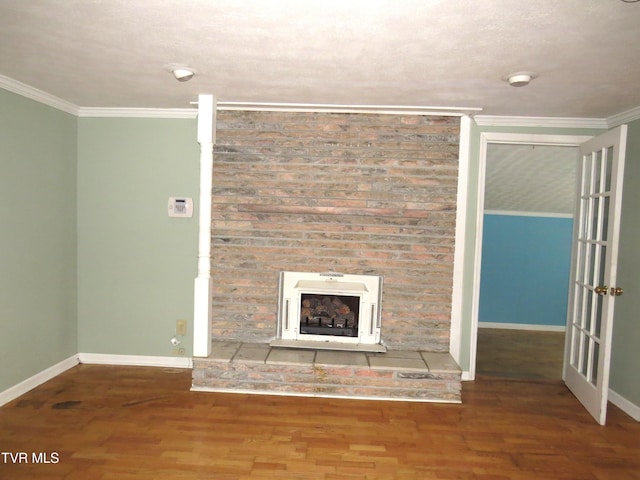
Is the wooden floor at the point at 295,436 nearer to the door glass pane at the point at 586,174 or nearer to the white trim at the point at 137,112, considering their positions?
the door glass pane at the point at 586,174

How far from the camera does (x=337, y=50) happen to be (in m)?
2.12

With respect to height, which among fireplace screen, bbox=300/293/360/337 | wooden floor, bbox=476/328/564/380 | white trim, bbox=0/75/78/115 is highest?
white trim, bbox=0/75/78/115

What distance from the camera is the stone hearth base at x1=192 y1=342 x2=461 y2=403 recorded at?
311 centimetres

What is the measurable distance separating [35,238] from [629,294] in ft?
14.3

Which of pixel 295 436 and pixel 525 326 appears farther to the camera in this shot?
pixel 525 326

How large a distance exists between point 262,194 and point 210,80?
1034mm

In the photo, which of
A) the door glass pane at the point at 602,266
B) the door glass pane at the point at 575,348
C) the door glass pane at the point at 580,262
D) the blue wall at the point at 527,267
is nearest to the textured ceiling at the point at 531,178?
the blue wall at the point at 527,267

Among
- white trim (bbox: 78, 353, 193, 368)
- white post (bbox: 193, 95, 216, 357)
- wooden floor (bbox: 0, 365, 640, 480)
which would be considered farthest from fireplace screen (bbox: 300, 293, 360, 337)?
white trim (bbox: 78, 353, 193, 368)

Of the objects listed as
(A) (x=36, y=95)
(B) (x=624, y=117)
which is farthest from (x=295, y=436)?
(B) (x=624, y=117)

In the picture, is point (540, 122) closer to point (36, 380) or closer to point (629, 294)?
point (629, 294)

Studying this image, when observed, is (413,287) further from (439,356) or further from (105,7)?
(105,7)

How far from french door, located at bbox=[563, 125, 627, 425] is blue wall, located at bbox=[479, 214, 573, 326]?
220 cm

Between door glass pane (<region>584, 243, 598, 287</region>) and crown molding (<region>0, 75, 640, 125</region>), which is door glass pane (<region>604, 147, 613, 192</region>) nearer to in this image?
crown molding (<region>0, 75, 640, 125</region>)

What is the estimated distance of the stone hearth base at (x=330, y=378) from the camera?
3.11 m
